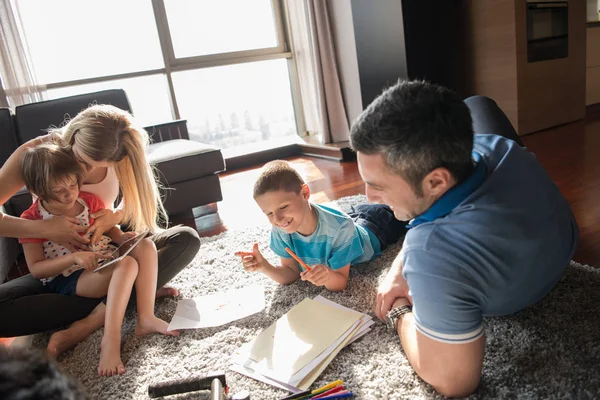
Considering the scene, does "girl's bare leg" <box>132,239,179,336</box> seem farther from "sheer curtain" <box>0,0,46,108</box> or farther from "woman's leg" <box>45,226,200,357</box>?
"sheer curtain" <box>0,0,46,108</box>

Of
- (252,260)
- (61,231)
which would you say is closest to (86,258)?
(61,231)

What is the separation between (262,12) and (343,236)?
3420 mm

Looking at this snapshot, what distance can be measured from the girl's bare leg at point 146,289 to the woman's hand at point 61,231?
0.18 meters

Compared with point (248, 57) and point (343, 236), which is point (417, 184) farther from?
point (248, 57)

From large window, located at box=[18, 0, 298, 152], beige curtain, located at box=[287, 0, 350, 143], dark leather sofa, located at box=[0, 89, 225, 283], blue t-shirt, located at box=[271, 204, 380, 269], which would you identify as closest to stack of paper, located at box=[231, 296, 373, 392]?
blue t-shirt, located at box=[271, 204, 380, 269]

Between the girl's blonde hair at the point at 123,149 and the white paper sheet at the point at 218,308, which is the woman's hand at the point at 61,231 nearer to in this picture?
the girl's blonde hair at the point at 123,149

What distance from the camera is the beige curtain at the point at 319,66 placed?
3.75 meters

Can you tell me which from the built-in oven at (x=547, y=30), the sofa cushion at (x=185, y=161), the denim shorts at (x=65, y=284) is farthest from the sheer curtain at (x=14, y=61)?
the built-in oven at (x=547, y=30)

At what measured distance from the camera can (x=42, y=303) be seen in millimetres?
Answer: 1275

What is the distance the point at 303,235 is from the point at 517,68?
2.80 metres

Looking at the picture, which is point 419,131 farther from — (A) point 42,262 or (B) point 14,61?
(B) point 14,61

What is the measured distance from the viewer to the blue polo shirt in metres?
0.77

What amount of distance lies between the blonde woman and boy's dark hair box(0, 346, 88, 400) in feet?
3.68

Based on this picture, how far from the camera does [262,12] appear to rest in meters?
4.20
